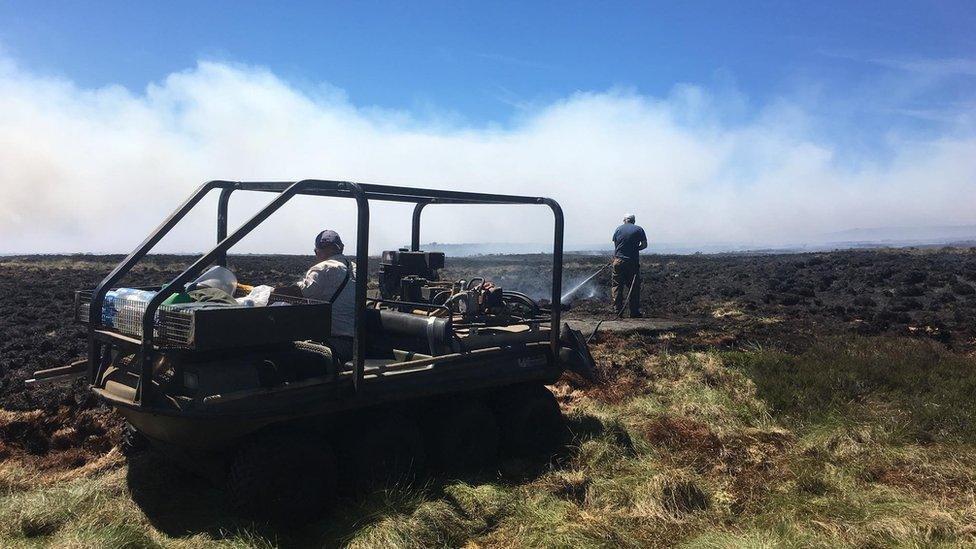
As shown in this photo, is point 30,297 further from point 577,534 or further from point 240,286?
point 577,534

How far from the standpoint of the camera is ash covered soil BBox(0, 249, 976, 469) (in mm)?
7676

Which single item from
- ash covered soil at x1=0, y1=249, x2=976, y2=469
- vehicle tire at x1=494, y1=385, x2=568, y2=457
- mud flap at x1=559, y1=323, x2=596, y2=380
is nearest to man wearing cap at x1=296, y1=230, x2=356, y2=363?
vehicle tire at x1=494, y1=385, x2=568, y2=457

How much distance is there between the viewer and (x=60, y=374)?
5.71 meters

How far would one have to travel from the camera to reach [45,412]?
8.08 m

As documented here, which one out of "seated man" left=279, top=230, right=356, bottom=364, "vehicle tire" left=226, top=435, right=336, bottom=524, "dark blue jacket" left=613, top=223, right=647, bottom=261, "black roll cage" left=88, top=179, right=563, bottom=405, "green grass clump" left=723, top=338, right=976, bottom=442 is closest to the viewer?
"black roll cage" left=88, top=179, right=563, bottom=405

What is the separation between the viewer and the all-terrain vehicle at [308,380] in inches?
181

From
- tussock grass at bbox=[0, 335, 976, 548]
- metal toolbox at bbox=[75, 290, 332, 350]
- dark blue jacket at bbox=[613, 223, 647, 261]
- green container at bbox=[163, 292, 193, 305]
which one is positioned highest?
dark blue jacket at bbox=[613, 223, 647, 261]

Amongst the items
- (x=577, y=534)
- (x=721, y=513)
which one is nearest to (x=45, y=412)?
(x=577, y=534)

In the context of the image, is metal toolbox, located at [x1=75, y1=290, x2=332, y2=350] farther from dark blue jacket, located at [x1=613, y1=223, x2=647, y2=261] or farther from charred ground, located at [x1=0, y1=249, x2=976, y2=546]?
dark blue jacket, located at [x1=613, y1=223, x2=647, y2=261]

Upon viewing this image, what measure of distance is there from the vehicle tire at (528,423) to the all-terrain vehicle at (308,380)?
14mm

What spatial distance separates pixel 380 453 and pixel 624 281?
10922 millimetres

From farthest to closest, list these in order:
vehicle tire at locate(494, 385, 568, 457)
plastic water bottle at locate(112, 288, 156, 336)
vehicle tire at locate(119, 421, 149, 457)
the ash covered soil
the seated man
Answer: the ash covered soil < vehicle tire at locate(494, 385, 568, 457) < vehicle tire at locate(119, 421, 149, 457) < the seated man < plastic water bottle at locate(112, 288, 156, 336)

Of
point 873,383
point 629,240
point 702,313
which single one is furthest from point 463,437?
point 702,313

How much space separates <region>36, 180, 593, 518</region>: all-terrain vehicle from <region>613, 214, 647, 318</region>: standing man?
8.37 metres
